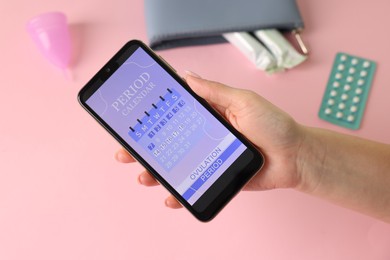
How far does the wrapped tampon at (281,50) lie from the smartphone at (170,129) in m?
0.22

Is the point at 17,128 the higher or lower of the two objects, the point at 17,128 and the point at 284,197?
the higher

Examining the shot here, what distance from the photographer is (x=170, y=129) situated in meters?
0.61

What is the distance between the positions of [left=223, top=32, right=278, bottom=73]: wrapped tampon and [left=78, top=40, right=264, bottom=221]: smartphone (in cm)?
20

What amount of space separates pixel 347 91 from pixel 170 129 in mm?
351

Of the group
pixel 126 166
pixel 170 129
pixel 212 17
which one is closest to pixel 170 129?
pixel 170 129

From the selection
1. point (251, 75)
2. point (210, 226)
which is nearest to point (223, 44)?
point (251, 75)

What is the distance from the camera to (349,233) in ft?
2.30

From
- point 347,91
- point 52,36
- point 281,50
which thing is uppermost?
point 52,36

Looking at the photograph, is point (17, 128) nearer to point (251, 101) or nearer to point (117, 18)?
point (117, 18)

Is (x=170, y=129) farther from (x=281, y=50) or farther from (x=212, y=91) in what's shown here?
(x=281, y=50)

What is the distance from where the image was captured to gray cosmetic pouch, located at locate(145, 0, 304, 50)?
771mm

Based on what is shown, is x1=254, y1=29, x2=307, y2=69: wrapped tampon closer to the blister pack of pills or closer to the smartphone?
the blister pack of pills

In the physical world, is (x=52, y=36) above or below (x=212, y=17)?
above

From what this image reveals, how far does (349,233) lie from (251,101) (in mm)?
284
